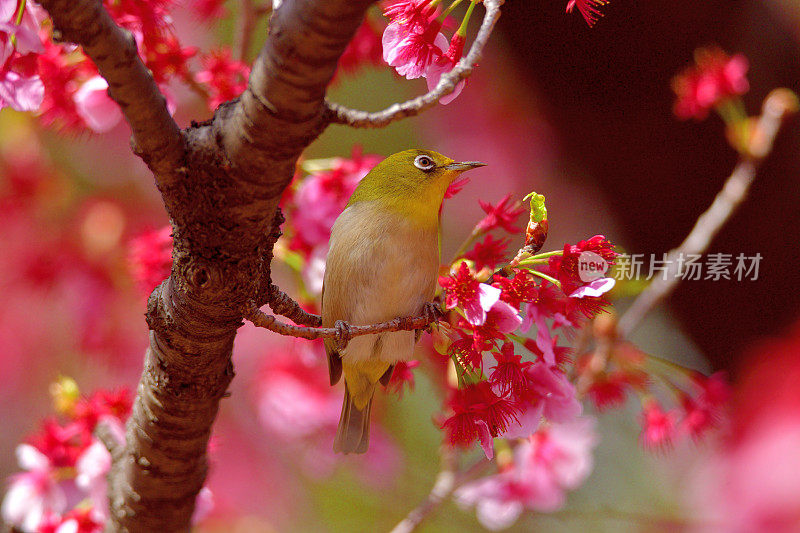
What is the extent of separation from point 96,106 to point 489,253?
74cm

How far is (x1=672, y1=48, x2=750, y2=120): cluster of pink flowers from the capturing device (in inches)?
74.5

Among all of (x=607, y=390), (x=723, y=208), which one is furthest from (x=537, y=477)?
(x=723, y=208)

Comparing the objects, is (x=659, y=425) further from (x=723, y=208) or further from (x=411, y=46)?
(x=411, y=46)

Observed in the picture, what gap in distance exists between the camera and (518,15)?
2521 mm

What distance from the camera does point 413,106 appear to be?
0.79 metres

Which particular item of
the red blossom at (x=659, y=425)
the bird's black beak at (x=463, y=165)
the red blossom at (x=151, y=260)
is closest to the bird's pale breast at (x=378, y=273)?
the bird's black beak at (x=463, y=165)

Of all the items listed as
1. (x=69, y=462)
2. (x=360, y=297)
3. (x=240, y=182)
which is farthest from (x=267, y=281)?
(x=69, y=462)

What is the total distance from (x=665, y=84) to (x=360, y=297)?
1471 millimetres

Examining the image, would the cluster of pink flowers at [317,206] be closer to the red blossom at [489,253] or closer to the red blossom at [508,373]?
the red blossom at [489,253]

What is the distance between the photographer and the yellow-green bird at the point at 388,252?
1.30 meters

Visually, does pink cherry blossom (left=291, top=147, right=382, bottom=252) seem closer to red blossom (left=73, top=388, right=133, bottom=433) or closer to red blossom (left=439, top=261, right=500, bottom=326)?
red blossom (left=73, top=388, right=133, bottom=433)

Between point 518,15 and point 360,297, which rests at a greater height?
point 518,15

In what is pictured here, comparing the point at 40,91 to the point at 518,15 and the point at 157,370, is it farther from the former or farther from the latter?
the point at 518,15

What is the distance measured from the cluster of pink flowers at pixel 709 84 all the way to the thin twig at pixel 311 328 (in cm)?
124
